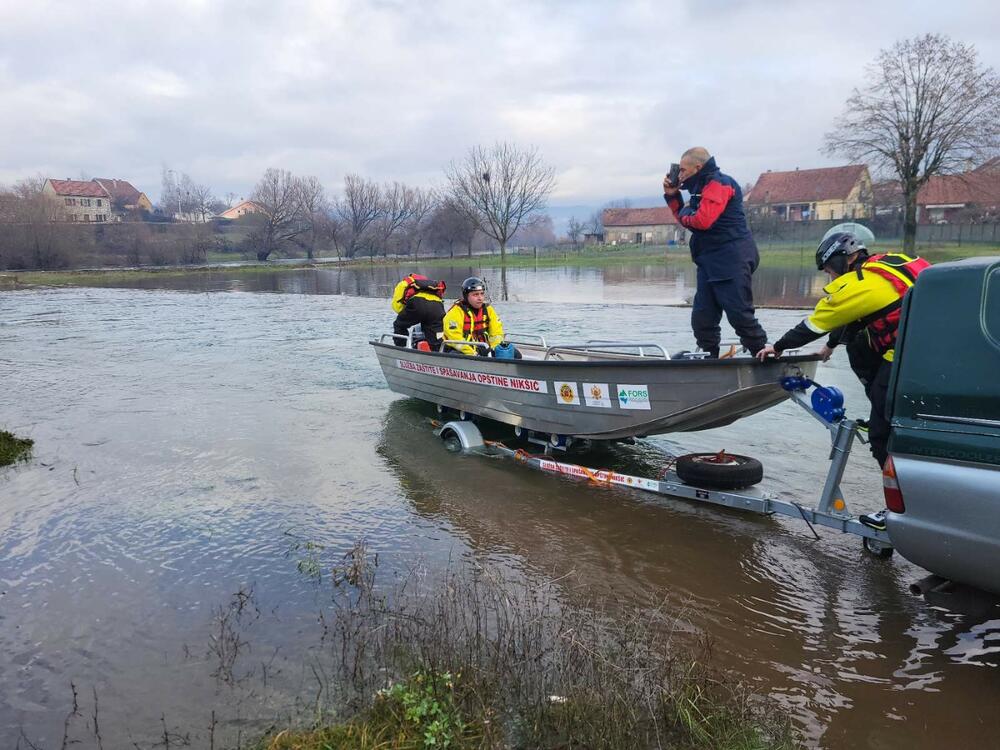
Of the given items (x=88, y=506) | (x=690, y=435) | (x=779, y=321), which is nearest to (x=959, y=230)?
(x=779, y=321)

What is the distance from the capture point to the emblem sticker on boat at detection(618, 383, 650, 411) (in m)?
6.29

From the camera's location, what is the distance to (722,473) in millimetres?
5688

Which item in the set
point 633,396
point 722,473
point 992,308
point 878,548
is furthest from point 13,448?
point 992,308

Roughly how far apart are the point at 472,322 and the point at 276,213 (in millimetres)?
73317

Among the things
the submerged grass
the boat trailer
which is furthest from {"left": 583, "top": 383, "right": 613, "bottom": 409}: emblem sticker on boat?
the submerged grass

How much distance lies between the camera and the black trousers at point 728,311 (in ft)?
19.9

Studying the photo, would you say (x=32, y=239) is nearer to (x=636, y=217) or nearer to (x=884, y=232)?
(x=884, y=232)

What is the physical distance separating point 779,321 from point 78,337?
1767cm

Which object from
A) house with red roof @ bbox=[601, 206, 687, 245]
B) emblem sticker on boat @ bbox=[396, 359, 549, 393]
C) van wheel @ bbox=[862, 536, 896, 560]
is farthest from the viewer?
house with red roof @ bbox=[601, 206, 687, 245]

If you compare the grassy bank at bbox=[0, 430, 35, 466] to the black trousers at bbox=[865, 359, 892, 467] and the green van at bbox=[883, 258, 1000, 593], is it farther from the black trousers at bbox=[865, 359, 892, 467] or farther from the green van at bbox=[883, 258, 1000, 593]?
the green van at bbox=[883, 258, 1000, 593]

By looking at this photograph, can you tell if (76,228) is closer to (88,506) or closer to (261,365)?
(261,365)

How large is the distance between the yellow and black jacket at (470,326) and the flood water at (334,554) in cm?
132

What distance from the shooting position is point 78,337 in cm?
1872

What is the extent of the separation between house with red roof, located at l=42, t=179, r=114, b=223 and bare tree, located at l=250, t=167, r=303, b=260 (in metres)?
36.7
